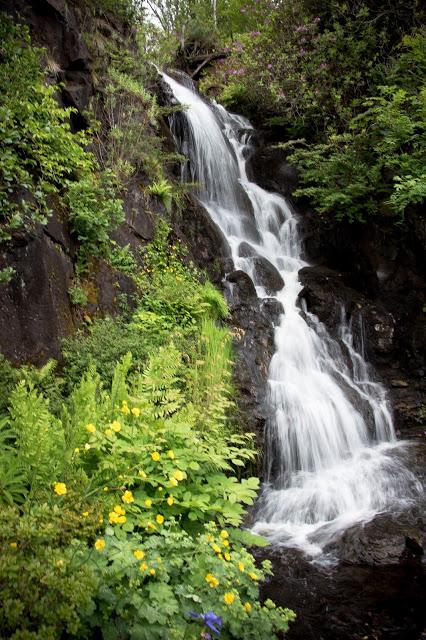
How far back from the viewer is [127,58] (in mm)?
8688

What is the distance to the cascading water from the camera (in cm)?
521

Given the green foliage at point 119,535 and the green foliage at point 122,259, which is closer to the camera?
the green foliage at point 119,535

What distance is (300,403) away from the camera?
6762mm

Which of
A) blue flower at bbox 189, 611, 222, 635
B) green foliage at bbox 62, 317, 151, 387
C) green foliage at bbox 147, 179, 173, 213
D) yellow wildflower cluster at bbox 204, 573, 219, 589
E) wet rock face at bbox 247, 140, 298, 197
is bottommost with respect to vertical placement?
blue flower at bbox 189, 611, 222, 635

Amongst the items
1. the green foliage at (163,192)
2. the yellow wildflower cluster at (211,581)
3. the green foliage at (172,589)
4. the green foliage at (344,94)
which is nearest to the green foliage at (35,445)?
the green foliage at (172,589)

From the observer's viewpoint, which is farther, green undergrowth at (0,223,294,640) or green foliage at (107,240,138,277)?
green foliage at (107,240,138,277)

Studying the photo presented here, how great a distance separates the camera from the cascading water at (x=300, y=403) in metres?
5.21

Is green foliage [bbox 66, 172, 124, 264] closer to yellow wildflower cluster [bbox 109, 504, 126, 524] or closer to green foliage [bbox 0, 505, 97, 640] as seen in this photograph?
yellow wildflower cluster [bbox 109, 504, 126, 524]

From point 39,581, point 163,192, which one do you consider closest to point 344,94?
point 163,192

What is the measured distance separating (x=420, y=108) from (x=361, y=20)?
511cm

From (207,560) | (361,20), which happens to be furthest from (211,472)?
(361,20)

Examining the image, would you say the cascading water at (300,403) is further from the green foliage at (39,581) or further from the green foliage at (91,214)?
the green foliage at (91,214)

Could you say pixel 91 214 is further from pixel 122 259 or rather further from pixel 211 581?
pixel 211 581

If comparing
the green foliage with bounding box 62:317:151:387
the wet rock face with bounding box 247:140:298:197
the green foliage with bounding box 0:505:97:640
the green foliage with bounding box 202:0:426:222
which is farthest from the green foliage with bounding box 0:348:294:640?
the wet rock face with bounding box 247:140:298:197
